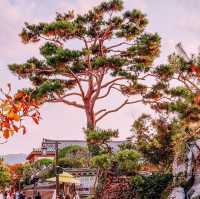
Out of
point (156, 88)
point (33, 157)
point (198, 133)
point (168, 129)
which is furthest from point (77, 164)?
point (33, 157)

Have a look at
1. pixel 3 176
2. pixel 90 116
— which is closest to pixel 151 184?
pixel 90 116

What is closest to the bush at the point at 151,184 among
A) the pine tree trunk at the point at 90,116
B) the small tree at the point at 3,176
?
the pine tree trunk at the point at 90,116

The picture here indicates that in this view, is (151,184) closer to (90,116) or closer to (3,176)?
(90,116)

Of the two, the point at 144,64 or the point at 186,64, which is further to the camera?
the point at 144,64

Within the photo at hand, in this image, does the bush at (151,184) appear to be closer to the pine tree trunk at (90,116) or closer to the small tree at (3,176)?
the pine tree trunk at (90,116)

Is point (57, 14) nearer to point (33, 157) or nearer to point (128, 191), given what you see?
point (128, 191)

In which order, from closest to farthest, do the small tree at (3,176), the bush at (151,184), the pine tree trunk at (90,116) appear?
the bush at (151,184), the pine tree trunk at (90,116), the small tree at (3,176)

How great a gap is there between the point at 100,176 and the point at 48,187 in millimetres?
13100

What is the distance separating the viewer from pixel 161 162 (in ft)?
60.7

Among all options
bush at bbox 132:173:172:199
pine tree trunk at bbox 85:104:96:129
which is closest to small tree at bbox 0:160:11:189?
pine tree trunk at bbox 85:104:96:129

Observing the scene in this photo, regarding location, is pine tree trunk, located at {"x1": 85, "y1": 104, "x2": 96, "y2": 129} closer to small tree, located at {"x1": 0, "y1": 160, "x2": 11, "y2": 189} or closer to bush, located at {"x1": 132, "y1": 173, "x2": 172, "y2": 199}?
bush, located at {"x1": 132, "y1": 173, "x2": 172, "y2": 199}

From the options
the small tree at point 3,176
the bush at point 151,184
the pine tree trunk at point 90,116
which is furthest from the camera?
the small tree at point 3,176

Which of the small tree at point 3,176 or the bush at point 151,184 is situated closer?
the bush at point 151,184

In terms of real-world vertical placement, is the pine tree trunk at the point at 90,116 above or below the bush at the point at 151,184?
above
